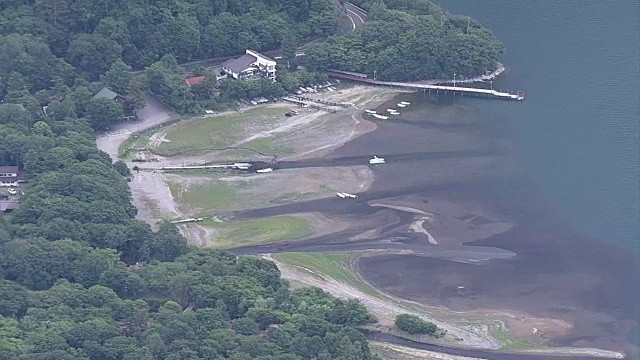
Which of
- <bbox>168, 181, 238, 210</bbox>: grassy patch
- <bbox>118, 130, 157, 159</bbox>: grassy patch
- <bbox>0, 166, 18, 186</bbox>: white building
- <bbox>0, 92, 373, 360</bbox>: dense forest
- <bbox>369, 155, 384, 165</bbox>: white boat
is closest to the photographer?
<bbox>0, 92, 373, 360</bbox>: dense forest

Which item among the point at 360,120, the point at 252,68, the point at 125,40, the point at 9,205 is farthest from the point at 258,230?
the point at 125,40

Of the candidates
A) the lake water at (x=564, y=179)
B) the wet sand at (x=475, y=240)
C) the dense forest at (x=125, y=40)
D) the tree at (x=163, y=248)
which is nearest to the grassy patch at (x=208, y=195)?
the wet sand at (x=475, y=240)

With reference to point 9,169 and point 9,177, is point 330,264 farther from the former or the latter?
point 9,169

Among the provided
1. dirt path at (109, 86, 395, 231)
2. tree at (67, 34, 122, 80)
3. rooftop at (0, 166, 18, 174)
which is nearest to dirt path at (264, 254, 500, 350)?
dirt path at (109, 86, 395, 231)

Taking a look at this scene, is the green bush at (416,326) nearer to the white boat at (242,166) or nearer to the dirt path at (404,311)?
the dirt path at (404,311)

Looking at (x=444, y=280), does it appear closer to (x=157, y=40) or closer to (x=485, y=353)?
(x=485, y=353)

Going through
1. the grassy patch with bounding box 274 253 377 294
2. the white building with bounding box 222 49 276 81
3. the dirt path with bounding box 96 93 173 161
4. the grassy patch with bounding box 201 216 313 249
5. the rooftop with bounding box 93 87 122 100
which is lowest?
the grassy patch with bounding box 274 253 377 294

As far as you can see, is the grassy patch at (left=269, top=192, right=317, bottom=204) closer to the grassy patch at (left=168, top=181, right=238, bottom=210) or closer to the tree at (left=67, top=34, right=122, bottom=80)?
the grassy patch at (left=168, top=181, right=238, bottom=210)
